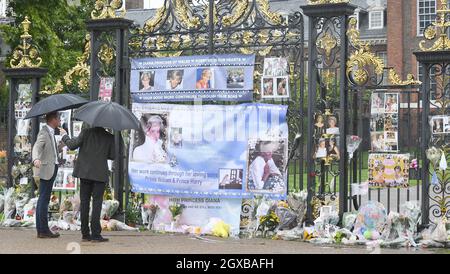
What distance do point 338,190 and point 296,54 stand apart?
2.02 metres

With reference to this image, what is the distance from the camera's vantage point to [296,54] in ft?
44.2

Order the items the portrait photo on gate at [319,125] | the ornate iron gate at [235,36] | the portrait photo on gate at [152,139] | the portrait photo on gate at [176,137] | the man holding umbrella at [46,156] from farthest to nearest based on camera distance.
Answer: the portrait photo on gate at [152,139] → the portrait photo on gate at [176,137] → the ornate iron gate at [235,36] → the portrait photo on gate at [319,125] → the man holding umbrella at [46,156]

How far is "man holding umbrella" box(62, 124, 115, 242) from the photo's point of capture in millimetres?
12391

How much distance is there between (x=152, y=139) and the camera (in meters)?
14.3

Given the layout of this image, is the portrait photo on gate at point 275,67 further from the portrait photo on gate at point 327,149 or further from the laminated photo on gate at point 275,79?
the portrait photo on gate at point 327,149

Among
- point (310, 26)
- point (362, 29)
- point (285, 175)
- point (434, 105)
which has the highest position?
point (362, 29)

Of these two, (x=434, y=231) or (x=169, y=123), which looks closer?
(x=434, y=231)

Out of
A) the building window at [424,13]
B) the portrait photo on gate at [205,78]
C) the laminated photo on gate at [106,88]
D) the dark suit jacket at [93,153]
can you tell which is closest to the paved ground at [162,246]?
the dark suit jacket at [93,153]

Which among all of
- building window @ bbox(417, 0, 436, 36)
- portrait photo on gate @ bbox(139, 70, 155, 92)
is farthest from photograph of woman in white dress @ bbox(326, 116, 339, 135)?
building window @ bbox(417, 0, 436, 36)

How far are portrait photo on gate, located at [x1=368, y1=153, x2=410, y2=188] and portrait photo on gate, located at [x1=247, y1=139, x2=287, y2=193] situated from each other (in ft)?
4.34

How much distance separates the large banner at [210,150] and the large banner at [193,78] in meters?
0.16

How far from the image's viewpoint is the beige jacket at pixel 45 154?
12883 millimetres
